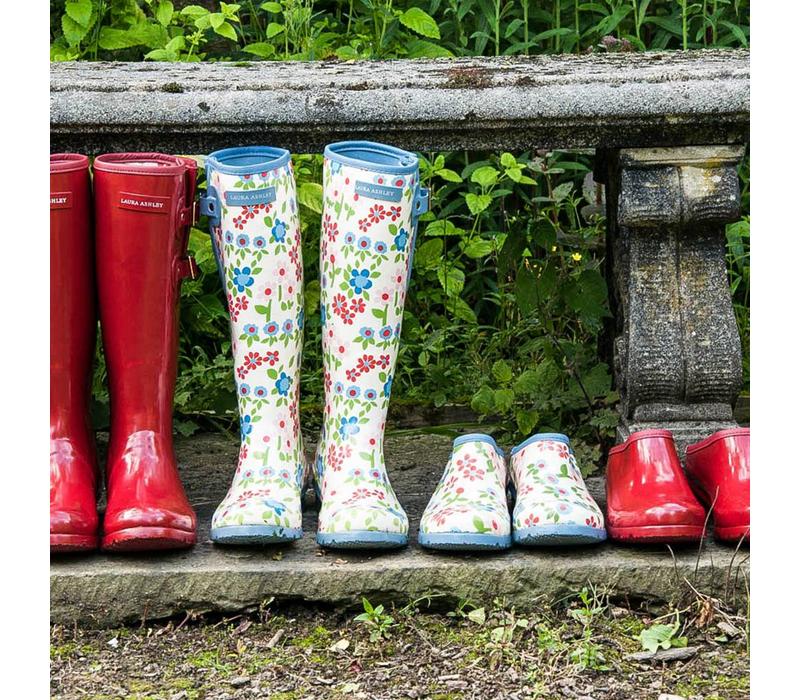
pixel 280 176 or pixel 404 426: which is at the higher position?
pixel 280 176

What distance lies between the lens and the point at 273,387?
1.78 m

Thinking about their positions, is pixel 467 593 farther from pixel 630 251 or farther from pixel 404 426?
pixel 404 426

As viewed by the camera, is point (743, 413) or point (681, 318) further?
point (743, 413)

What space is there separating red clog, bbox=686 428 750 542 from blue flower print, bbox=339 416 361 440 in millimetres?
536

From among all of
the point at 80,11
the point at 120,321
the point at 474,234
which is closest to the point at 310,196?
the point at 474,234

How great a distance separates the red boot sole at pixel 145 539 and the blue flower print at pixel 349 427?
280mm

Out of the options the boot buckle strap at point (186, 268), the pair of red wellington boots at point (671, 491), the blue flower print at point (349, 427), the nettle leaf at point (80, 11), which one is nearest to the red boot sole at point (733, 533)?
the pair of red wellington boots at point (671, 491)

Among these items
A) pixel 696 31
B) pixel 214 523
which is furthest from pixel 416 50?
pixel 214 523

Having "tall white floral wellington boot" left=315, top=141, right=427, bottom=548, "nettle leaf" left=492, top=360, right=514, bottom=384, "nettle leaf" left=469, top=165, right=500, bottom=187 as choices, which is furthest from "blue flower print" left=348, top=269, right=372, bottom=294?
"nettle leaf" left=469, top=165, right=500, bottom=187

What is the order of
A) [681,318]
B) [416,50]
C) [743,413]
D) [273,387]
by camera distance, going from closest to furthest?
[273,387], [681,318], [743,413], [416,50]

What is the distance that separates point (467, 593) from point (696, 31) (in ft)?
6.86

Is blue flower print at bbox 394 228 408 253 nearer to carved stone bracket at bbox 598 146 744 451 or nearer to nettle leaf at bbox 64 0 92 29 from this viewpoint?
carved stone bracket at bbox 598 146 744 451

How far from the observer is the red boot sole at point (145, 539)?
64.5 inches

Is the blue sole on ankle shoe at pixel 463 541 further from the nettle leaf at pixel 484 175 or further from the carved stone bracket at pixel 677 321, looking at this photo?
the nettle leaf at pixel 484 175
